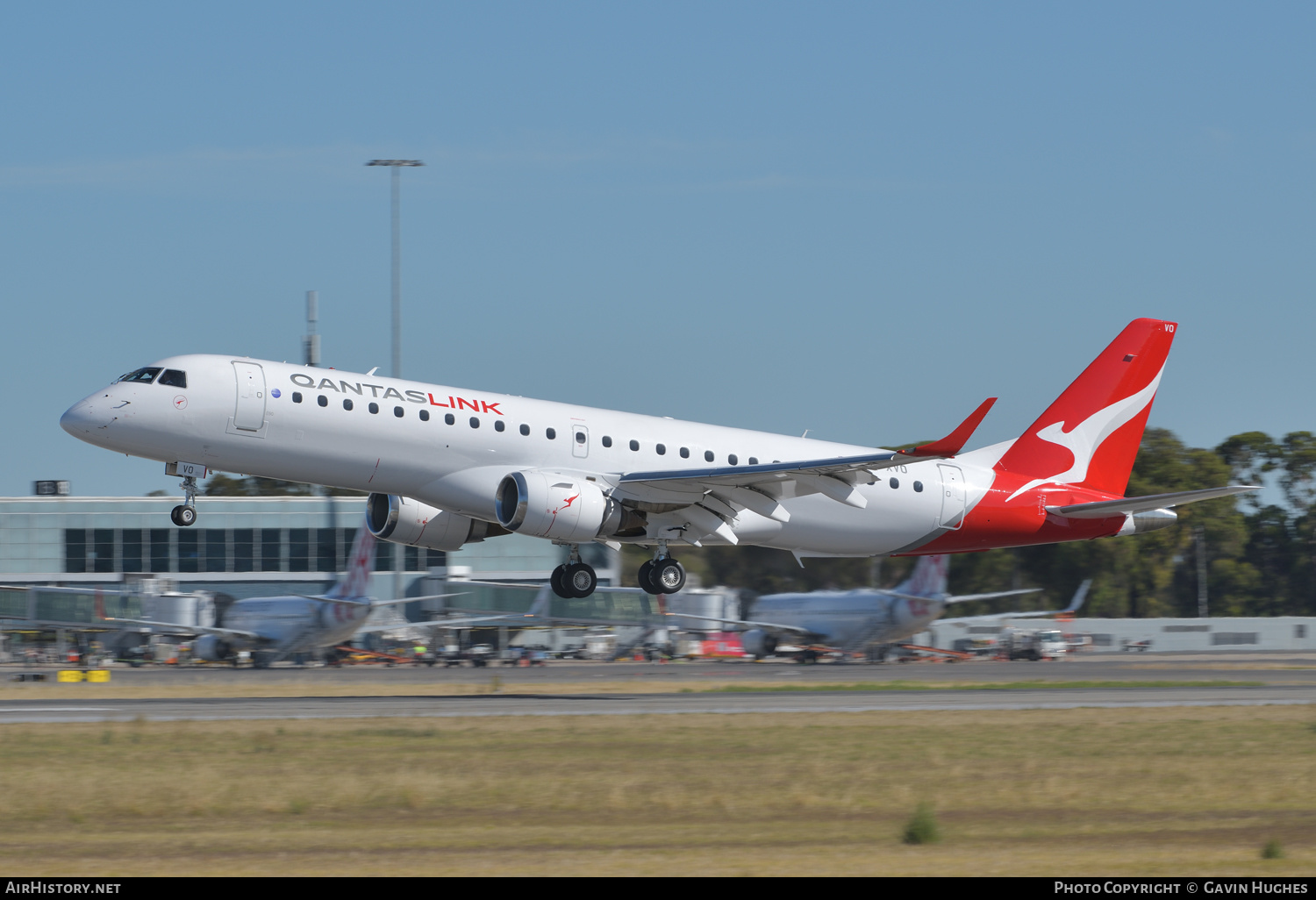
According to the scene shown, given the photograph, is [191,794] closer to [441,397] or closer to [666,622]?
[441,397]

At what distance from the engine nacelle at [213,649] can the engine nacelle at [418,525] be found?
93.5 feet

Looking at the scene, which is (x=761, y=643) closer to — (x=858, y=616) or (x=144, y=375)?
(x=858, y=616)

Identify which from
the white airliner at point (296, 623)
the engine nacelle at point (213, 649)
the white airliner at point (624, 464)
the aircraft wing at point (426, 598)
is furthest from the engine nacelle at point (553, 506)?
the engine nacelle at point (213, 649)

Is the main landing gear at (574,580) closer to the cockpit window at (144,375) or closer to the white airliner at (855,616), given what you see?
the cockpit window at (144,375)

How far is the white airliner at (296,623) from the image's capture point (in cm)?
6256

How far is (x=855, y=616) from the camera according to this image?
66.0 metres

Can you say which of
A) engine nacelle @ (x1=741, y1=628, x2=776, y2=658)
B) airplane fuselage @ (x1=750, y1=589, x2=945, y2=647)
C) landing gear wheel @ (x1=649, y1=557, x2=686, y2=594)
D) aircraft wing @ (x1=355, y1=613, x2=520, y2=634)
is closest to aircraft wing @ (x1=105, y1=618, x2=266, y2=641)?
aircraft wing @ (x1=355, y1=613, x2=520, y2=634)

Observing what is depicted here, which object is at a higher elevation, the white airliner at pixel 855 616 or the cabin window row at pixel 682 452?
the cabin window row at pixel 682 452

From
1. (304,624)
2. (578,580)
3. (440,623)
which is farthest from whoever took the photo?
(440,623)

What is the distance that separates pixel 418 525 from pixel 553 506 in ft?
15.8

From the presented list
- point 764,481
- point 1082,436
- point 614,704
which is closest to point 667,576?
point 614,704

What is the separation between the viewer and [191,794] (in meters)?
21.4
